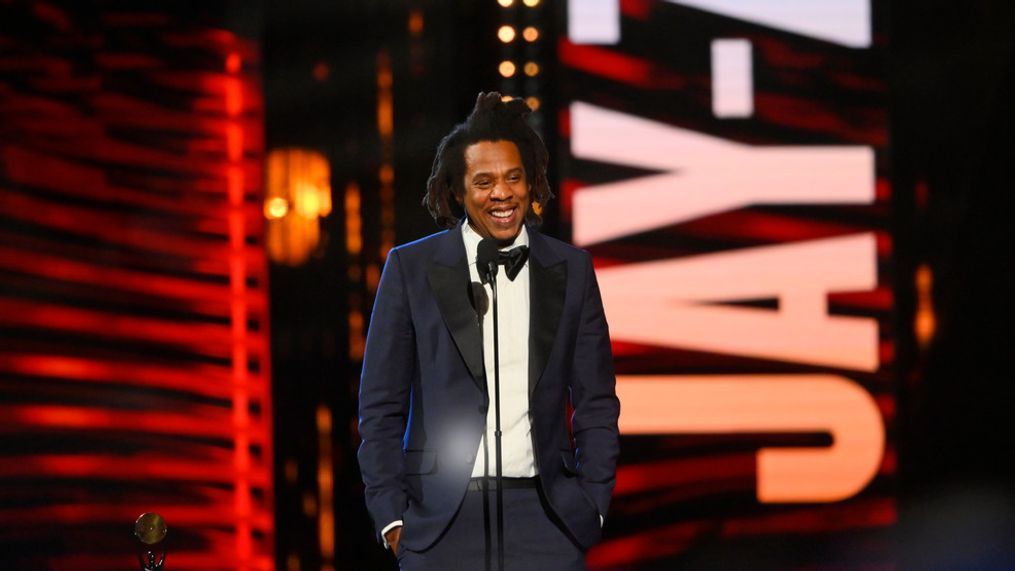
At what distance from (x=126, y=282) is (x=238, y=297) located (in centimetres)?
39

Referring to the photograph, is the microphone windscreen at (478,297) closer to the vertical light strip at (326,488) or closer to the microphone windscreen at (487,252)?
the microphone windscreen at (487,252)

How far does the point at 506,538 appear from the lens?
2.40 m

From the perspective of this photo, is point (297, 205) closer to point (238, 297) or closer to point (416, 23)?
point (238, 297)

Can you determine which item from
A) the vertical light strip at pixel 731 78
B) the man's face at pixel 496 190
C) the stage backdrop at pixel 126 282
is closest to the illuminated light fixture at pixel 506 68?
the vertical light strip at pixel 731 78

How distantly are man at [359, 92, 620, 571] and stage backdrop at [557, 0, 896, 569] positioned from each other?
68.7 inches

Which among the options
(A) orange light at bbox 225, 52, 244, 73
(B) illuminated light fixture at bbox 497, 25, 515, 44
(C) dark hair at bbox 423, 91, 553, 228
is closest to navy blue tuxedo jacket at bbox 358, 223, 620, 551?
(C) dark hair at bbox 423, 91, 553, 228

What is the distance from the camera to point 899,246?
436cm

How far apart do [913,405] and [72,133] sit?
3.11 meters

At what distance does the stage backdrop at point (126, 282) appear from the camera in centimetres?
422

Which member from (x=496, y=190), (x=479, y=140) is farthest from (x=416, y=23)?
(x=496, y=190)

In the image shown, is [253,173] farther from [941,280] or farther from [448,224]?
[941,280]

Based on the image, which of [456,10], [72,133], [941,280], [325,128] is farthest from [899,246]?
[72,133]

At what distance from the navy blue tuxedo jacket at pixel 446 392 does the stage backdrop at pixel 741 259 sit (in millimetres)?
1786

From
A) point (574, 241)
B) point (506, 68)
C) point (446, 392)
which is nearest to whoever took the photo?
point (446, 392)
